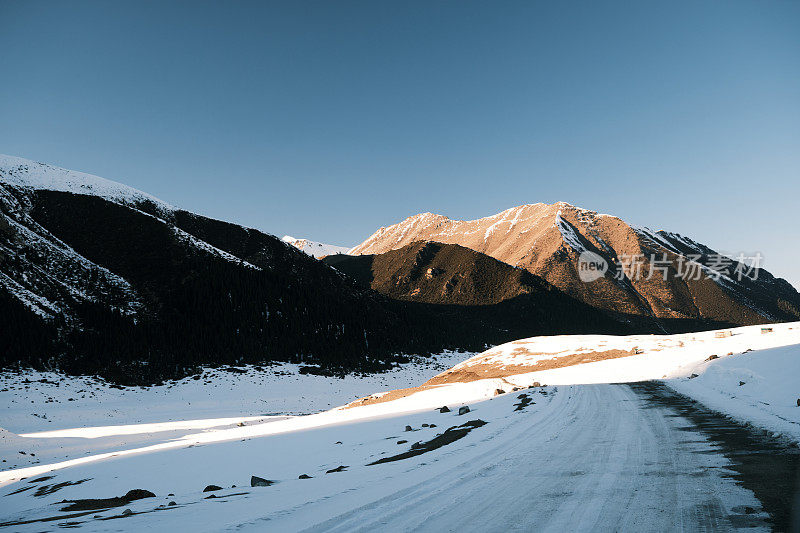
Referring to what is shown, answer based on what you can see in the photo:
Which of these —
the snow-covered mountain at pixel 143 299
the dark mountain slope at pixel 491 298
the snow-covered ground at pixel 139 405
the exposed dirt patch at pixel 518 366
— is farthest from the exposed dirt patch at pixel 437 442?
the dark mountain slope at pixel 491 298

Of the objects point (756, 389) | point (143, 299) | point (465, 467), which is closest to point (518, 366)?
point (756, 389)

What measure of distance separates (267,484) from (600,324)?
14025 centimetres

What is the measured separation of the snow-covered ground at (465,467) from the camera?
11.5 feet

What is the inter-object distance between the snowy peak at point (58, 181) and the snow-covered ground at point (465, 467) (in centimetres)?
6674

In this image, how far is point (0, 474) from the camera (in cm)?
1533

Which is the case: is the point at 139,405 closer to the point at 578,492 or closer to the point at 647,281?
the point at 578,492

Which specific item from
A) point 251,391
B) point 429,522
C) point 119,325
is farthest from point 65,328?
point 429,522

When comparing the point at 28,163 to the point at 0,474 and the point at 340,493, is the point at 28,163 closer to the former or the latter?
the point at 0,474

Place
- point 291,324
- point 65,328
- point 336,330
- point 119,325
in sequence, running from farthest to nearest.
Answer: point 336,330
point 291,324
point 119,325
point 65,328

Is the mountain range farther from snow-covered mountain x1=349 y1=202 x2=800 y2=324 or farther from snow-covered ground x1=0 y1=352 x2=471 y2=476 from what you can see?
snow-covered mountain x1=349 y1=202 x2=800 y2=324

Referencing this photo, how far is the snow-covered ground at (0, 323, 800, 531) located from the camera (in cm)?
352

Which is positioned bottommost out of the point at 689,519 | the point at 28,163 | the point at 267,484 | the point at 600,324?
the point at 600,324

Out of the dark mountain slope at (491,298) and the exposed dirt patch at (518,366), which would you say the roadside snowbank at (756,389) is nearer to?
the exposed dirt patch at (518,366)

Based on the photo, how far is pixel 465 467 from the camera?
5.42 metres
